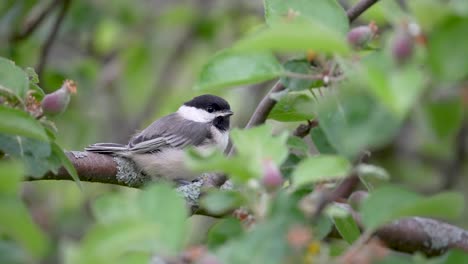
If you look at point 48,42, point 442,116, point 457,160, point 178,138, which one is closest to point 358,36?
point 442,116

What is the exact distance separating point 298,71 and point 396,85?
549 mm

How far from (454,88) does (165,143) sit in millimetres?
2409

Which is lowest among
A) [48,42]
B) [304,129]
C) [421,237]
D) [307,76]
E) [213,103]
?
[213,103]

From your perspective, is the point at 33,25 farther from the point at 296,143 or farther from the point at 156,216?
the point at 156,216

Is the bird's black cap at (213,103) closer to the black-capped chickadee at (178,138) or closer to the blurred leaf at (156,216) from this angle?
the black-capped chickadee at (178,138)

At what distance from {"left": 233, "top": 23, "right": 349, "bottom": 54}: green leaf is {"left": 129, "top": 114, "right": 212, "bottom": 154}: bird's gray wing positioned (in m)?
2.37

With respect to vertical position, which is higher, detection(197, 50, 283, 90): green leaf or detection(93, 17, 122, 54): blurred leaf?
detection(197, 50, 283, 90): green leaf

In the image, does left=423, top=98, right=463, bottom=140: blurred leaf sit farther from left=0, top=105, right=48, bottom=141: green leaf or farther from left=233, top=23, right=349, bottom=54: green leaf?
left=0, top=105, right=48, bottom=141: green leaf

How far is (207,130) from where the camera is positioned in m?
3.70

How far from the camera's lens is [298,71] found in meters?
1.55

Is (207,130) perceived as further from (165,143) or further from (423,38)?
(423,38)

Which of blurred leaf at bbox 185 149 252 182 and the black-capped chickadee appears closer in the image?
blurred leaf at bbox 185 149 252 182

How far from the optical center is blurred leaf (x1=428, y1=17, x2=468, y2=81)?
1.11 meters

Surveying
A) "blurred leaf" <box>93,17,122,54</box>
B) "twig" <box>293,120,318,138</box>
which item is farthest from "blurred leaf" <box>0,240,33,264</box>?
"blurred leaf" <box>93,17,122,54</box>
